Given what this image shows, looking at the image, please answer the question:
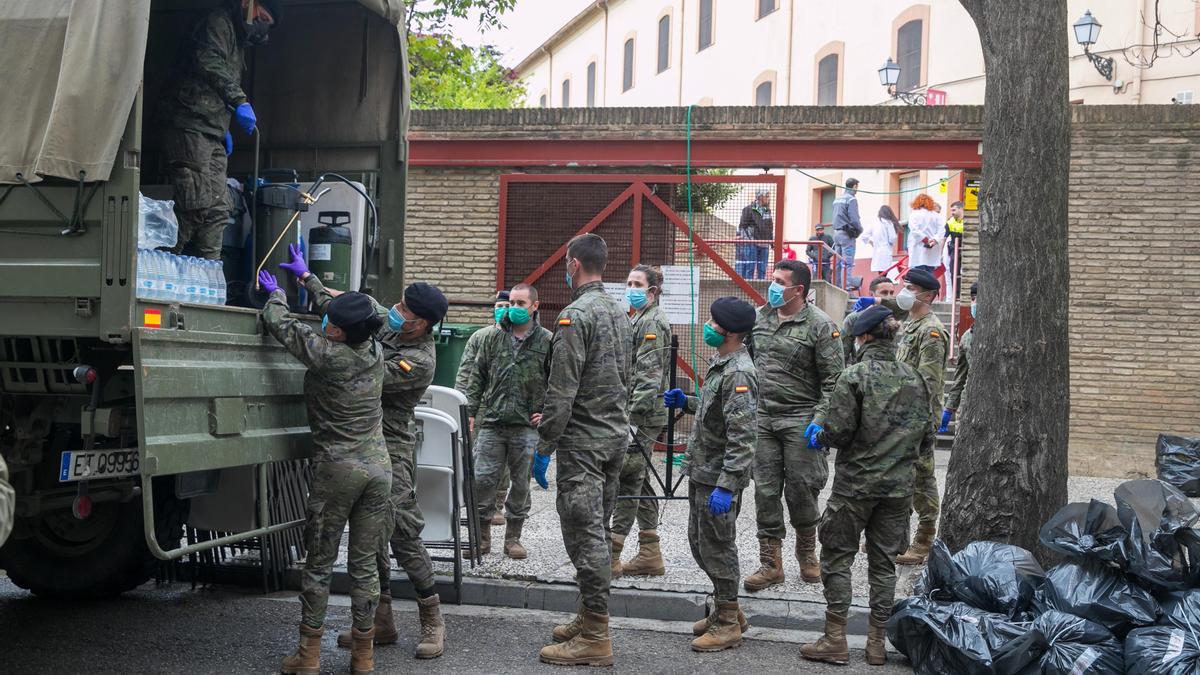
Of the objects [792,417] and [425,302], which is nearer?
[425,302]

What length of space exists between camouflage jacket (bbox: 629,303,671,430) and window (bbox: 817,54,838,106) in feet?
66.0

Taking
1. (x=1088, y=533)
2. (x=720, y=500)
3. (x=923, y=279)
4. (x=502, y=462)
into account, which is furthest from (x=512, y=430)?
(x=1088, y=533)

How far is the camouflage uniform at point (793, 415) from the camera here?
7.12 metres

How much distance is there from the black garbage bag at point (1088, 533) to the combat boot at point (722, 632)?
1.61 m

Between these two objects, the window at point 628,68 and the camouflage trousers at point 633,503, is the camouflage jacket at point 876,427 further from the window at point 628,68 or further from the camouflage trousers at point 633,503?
the window at point 628,68

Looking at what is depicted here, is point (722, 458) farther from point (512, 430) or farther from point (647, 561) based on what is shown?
point (512, 430)

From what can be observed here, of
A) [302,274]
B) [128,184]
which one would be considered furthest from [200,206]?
[128,184]

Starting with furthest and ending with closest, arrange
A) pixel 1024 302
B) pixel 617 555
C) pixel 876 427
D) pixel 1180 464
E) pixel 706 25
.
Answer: pixel 706 25 → pixel 617 555 → pixel 1180 464 → pixel 1024 302 → pixel 876 427

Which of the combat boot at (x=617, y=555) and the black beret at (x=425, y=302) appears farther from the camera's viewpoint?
the combat boot at (x=617, y=555)

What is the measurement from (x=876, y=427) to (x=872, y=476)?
25cm

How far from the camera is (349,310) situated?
5.30 metres

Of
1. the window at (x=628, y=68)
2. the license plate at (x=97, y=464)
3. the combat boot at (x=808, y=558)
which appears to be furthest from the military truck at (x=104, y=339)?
the window at (x=628, y=68)

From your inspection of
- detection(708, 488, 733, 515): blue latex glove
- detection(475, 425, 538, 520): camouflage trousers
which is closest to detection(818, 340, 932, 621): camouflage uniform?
detection(708, 488, 733, 515): blue latex glove

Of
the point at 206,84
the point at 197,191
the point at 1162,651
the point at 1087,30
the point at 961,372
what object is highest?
the point at 1087,30
